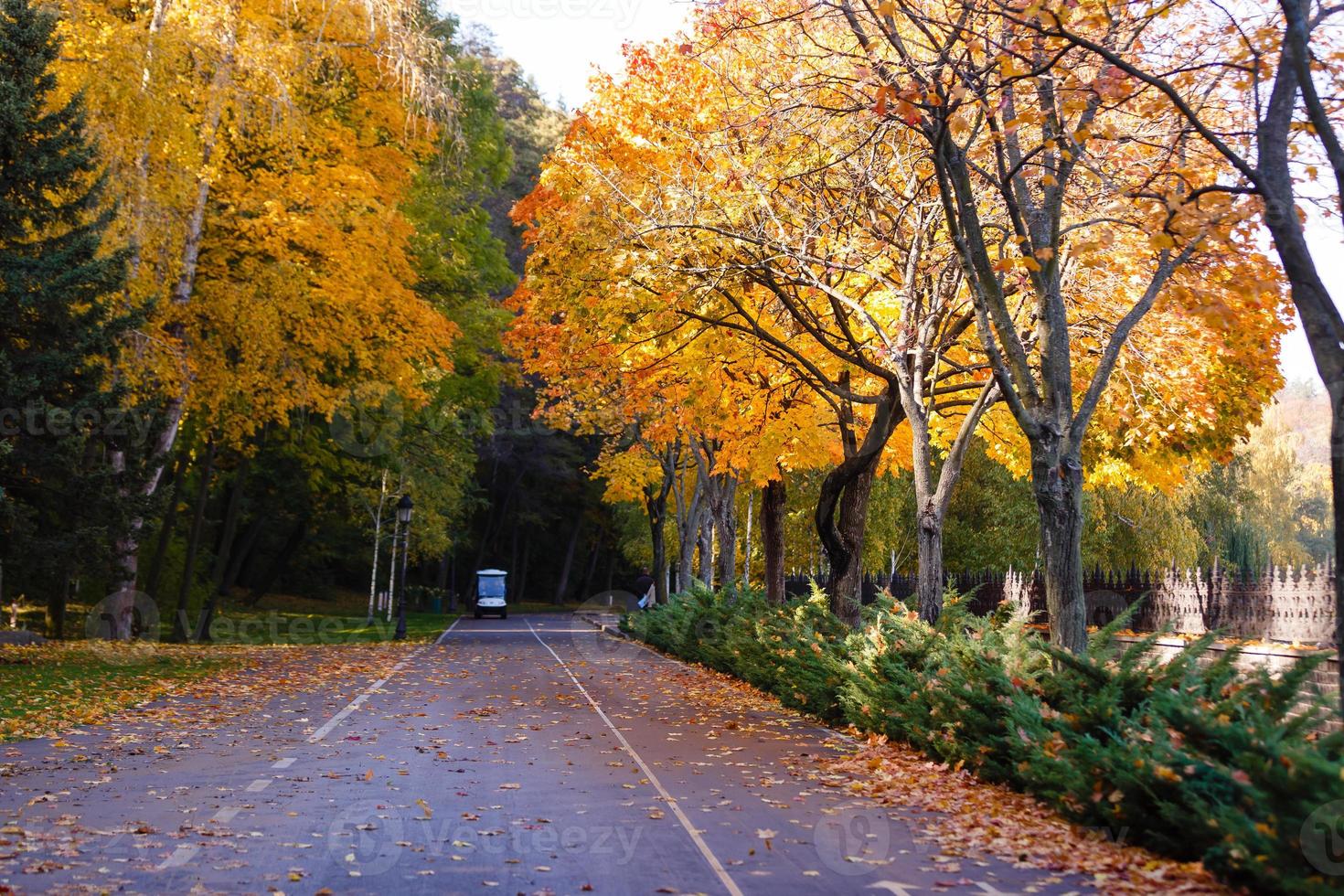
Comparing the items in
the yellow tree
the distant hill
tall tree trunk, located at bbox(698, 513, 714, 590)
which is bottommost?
tall tree trunk, located at bbox(698, 513, 714, 590)

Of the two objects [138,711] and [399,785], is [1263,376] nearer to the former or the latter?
[399,785]

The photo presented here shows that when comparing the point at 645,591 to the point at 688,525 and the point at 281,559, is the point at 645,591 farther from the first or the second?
the point at 688,525

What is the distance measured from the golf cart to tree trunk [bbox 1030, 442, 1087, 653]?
172 ft

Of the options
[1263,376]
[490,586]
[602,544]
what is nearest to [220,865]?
[1263,376]

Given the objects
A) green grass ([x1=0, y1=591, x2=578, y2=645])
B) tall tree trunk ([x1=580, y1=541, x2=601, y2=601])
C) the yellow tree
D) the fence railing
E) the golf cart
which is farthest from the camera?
tall tree trunk ([x1=580, y1=541, x2=601, y2=601])

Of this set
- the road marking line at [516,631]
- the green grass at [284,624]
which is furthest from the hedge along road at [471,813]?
the road marking line at [516,631]

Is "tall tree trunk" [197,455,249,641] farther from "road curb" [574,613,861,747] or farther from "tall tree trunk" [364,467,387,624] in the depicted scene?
"tall tree trunk" [364,467,387,624]

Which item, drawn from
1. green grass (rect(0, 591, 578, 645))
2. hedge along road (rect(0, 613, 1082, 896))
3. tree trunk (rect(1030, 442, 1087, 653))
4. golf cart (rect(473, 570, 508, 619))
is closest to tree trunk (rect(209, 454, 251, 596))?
green grass (rect(0, 591, 578, 645))

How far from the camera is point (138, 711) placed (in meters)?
A: 16.3

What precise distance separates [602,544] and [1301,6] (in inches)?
3159

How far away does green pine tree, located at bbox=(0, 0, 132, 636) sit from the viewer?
19125 millimetres

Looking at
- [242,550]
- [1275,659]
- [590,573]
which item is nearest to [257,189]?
[1275,659]

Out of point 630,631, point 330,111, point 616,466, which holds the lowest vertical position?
point 630,631

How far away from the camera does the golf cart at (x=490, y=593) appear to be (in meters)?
63.2
